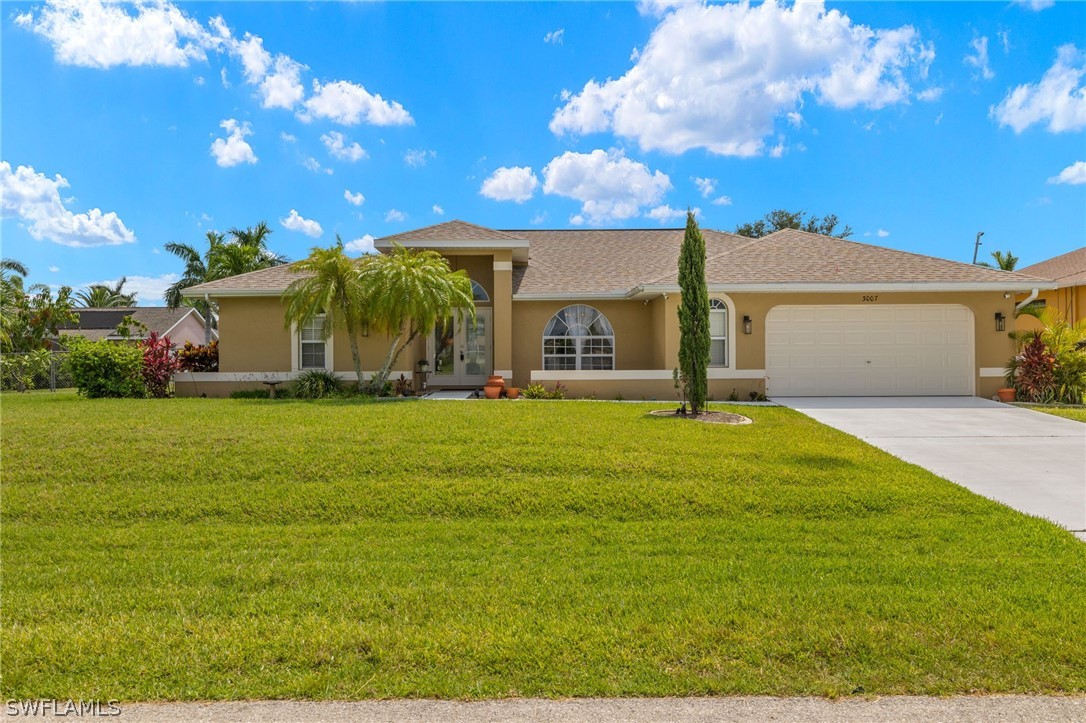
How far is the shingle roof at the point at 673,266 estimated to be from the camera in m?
15.1

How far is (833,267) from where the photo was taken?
1565cm

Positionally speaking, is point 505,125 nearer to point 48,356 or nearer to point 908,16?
point 908,16

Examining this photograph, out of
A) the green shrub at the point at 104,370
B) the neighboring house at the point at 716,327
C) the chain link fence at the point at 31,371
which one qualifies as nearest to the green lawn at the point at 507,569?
the green shrub at the point at 104,370

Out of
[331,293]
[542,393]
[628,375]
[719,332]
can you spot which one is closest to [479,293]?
[542,393]

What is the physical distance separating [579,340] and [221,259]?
20.4 m

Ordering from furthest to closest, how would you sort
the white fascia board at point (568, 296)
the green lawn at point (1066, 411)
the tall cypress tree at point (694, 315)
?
the white fascia board at point (568, 296) → the green lawn at point (1066, 411) → the tall cypress tree at point (694, 315)

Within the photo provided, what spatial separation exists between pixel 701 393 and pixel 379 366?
9022 mm

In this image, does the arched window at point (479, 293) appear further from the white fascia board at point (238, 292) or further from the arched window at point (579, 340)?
the white fascia board at point (238, 292)

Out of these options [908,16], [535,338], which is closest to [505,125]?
[535,338]

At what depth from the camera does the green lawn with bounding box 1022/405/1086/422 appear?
12219 millimetres

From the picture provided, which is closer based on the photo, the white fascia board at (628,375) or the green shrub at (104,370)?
the green shrub at (104,370)

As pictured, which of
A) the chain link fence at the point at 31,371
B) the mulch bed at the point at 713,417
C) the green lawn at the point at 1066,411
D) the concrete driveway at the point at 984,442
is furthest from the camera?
the chain link fence at the point at 31,371

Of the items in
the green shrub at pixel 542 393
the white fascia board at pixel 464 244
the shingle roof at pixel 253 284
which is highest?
the white fascia board at pixel 464 244

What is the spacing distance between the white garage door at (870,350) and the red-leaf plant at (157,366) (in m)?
15.5
